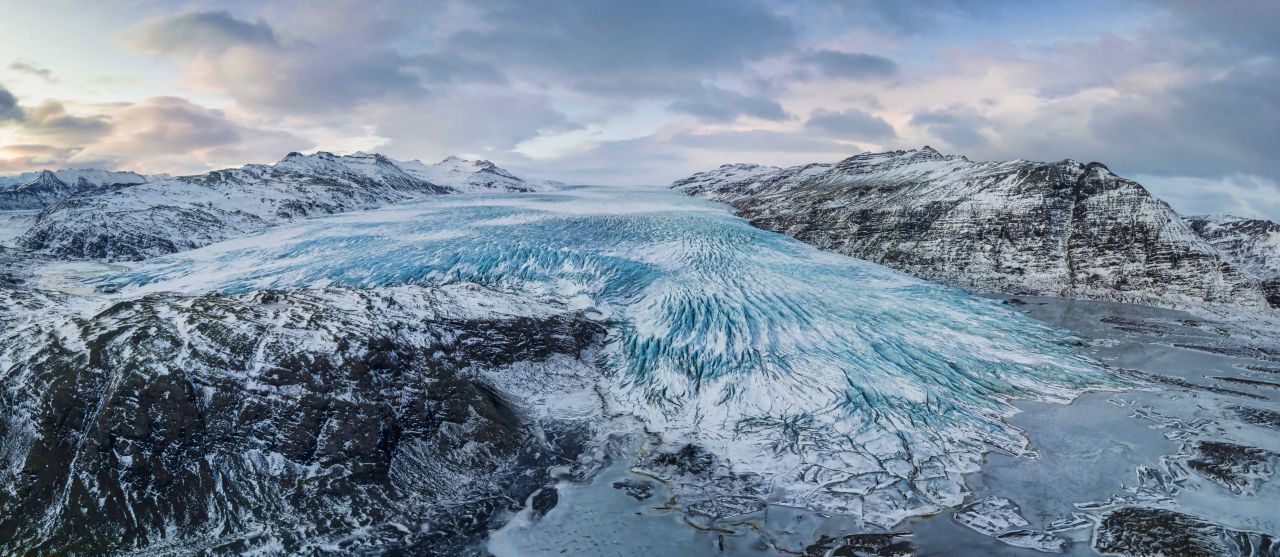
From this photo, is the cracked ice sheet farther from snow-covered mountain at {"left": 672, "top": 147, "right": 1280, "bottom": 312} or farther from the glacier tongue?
snow-covered mountain at {"left": 672, "top": 147, "right": 1280, "bottom": 312}

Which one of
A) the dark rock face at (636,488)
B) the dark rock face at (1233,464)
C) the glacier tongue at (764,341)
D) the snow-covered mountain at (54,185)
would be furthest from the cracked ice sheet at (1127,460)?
the snow-covered mountain at (54,185)

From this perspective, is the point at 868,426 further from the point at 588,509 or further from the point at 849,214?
the point at 849,214

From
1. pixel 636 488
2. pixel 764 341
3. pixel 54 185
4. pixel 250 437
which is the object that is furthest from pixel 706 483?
pixel 54 185

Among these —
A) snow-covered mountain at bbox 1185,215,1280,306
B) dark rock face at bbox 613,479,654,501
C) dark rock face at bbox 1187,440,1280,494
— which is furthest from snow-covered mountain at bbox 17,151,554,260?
snow-covered mountain at bbox 1185,215,1280,306

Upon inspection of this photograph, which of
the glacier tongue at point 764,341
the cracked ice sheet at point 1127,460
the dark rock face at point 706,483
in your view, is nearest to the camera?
the cracked ice sheet at point 1127,460

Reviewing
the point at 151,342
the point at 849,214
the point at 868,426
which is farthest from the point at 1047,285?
the point at 151,342

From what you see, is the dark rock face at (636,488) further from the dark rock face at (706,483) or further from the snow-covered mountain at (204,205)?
the snow-covered mountain at (204,205)
